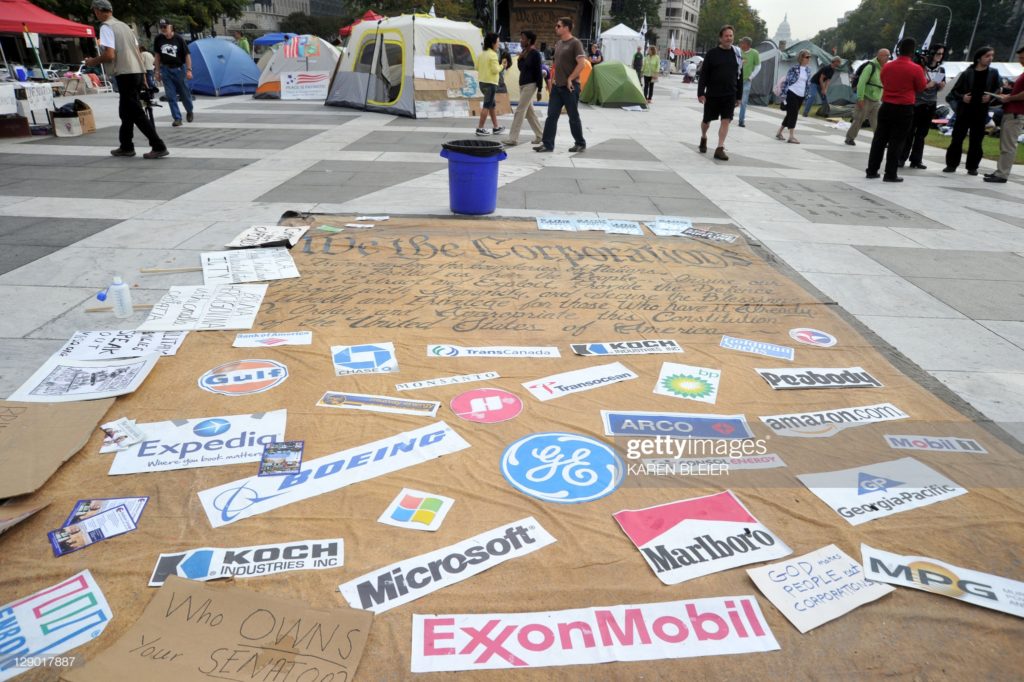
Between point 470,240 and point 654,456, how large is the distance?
3377 millimetres

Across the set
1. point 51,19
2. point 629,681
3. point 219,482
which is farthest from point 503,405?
point 51,19

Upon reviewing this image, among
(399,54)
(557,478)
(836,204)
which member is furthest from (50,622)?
(399,54)

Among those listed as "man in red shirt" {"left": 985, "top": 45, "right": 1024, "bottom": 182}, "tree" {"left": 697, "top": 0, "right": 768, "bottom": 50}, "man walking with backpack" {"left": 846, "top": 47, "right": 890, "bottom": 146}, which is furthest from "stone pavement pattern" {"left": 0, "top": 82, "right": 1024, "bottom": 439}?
"tree" {"left": 697, "top": 0, "right": 768, "bottom": 50}

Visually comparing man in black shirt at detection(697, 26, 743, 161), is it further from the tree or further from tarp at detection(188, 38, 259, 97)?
the tree

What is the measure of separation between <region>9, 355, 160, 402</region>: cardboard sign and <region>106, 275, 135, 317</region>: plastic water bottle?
0.60 m

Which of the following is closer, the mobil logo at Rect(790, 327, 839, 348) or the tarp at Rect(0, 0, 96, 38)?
the mobil logo at Rect(790, 327, 839, 348)

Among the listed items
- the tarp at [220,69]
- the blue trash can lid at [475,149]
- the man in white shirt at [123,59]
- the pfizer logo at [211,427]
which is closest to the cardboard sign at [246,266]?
the pfizer logo at [211,427]

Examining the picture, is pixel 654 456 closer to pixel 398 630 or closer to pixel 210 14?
pixel 398 630

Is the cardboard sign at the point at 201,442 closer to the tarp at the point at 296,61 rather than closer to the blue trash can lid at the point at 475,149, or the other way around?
the blue trash can lid at the point at 475,149

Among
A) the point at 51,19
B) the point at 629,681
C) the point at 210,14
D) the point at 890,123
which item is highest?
the point at 210,14

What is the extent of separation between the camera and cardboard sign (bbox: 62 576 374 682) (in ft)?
5.47

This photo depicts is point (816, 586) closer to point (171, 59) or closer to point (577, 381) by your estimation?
point (577, 381)

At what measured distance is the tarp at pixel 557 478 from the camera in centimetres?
185

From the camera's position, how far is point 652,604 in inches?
77.2
